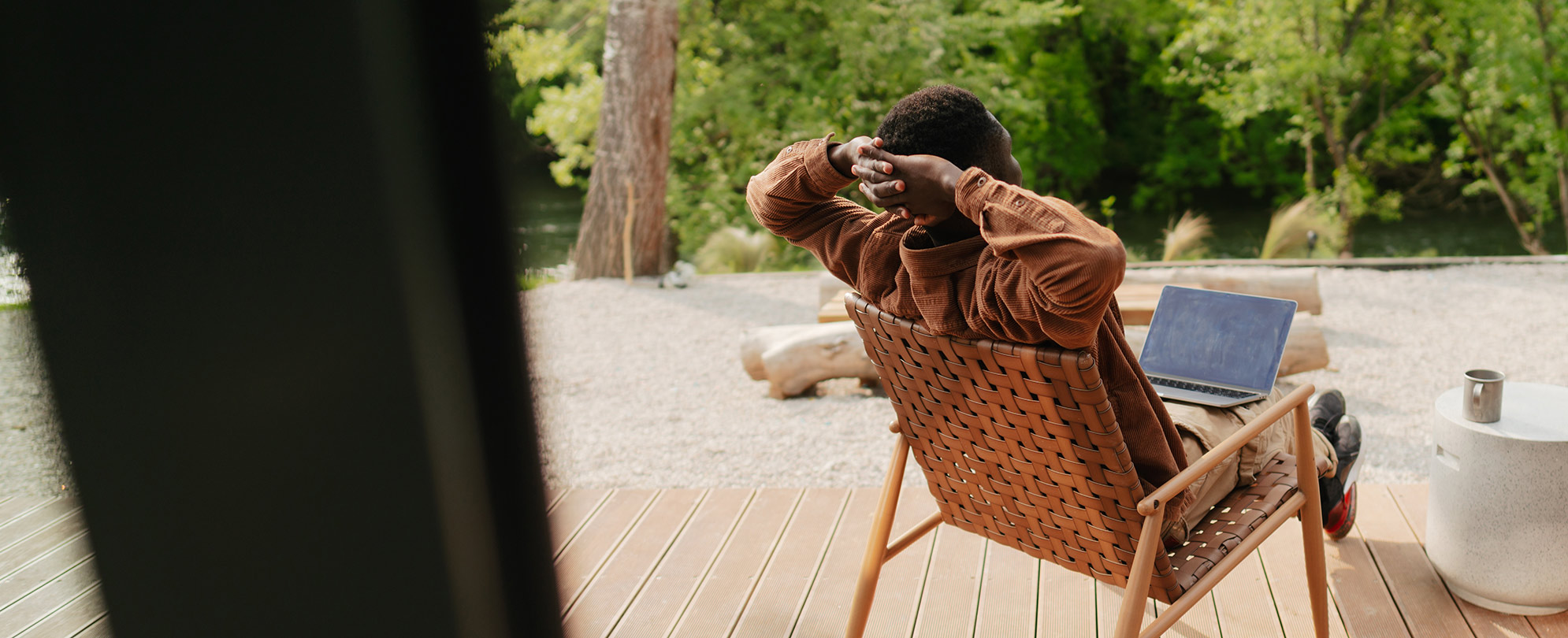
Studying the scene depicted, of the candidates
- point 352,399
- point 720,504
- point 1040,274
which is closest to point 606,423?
point 720,504

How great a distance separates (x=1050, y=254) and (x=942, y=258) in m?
0.25

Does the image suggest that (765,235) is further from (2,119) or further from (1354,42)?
(2,119)

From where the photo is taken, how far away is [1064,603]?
208cm

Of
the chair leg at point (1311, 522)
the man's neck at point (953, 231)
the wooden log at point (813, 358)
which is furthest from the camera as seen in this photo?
the wooden log at point (813, 358)

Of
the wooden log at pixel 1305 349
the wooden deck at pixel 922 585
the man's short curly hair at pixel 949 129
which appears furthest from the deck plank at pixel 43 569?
the wooden log at pixel 1305 349

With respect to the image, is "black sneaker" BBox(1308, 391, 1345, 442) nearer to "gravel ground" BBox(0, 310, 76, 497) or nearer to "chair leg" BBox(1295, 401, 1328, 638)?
"chair leg" BBox(1295, 401, 1328, 638)

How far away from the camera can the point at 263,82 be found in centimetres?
60

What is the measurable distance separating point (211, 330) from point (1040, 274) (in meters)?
0.88

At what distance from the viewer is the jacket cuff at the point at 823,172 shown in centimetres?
150

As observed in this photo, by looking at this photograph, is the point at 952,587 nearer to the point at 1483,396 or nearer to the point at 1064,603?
the point at 1064,603

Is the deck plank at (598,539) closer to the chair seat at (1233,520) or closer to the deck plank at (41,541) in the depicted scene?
the deck plank at (41,541)

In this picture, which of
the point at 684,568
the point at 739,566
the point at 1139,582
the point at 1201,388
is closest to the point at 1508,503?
the point at 1201,388

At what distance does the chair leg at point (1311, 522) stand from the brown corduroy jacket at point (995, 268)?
0.29 meters

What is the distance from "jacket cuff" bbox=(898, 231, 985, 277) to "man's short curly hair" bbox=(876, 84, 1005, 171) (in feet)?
0.39
